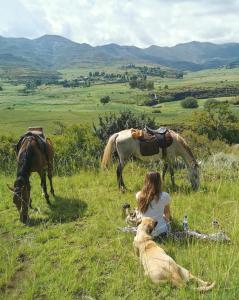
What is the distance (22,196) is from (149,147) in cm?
389

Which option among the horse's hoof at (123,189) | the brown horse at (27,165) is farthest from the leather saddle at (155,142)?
the brown horse at (27,165)

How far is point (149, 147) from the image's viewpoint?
438 inches

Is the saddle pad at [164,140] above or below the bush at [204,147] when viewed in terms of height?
above

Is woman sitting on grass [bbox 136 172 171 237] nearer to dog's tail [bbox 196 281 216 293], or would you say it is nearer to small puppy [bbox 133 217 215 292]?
small puppy [bbox 133 217 215 292]

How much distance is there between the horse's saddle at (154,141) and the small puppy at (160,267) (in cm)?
507

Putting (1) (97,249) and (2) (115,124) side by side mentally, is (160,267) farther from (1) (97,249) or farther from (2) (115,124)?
(2) (115,124)

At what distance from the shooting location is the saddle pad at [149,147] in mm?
11070

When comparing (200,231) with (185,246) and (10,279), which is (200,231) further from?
(10,279)

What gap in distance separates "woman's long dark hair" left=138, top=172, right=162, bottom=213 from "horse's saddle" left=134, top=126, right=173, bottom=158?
3.82 meters

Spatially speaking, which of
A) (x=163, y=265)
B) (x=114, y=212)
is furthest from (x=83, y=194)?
(x=163, y=265)

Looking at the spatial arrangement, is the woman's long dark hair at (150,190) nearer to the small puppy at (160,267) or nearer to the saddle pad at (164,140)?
the small puppy at (160,267)

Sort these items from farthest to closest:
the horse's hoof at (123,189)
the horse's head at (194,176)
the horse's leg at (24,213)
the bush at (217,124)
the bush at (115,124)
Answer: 1. the bush at (217,124)
2. the bush at (115,124)
3. the horse's hoof at (123,189)
4. the horse's head at (194,176)
5. the horse's leg at (24,213)

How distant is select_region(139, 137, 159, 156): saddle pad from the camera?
11.1 metres

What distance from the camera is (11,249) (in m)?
6.96
